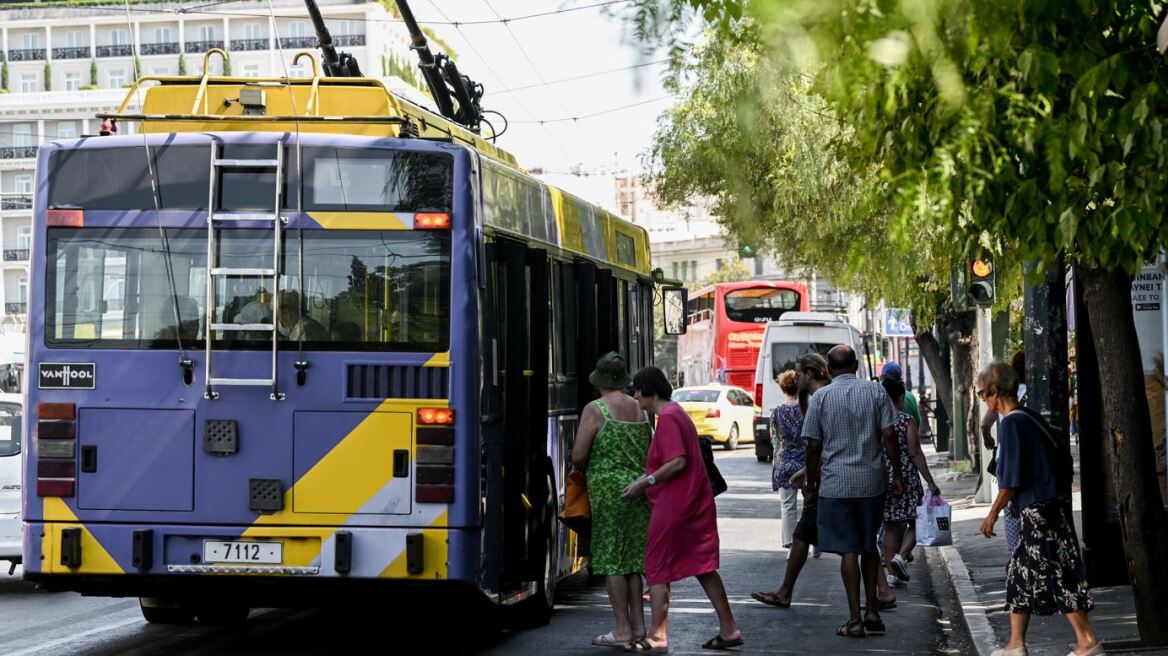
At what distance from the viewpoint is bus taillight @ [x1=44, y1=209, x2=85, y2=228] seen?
995 centimetres

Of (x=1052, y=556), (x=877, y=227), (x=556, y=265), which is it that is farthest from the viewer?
(x=877, y=227)

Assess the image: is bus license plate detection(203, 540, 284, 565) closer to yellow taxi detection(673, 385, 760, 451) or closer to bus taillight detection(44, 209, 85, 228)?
bus taillight detection(44, 209, 85, 228)

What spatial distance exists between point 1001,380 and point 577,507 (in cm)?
264

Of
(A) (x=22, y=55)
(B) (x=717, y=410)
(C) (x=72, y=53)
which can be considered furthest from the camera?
(A) (x=22, y=55)

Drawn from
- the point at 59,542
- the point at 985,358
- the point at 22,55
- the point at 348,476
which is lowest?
the point at 59,542

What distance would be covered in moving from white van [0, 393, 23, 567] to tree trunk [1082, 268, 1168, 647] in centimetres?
831

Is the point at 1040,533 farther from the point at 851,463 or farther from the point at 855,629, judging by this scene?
the point at 855,629

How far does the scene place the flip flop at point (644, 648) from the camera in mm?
10836

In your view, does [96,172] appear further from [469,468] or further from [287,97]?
[469,468]

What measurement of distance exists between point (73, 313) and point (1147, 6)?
227 inches

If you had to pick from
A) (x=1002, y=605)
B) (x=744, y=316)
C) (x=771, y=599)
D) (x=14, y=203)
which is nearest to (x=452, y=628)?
(x=771, y=599)

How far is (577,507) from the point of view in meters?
11.0

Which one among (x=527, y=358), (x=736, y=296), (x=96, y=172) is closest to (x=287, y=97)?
(x=96, y=172)

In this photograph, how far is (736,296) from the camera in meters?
53.3
